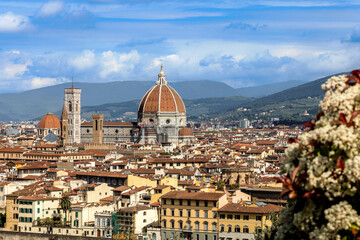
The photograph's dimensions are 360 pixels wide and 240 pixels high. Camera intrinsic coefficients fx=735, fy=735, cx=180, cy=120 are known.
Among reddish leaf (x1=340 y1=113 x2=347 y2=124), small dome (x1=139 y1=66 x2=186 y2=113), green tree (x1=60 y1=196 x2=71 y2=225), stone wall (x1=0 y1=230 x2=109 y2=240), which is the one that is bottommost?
stone wall (x1=0 y1=230 x2=109 y2=240)

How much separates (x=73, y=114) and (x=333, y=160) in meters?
135

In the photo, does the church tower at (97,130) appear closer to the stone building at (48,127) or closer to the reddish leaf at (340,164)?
the stone building at (48,127)

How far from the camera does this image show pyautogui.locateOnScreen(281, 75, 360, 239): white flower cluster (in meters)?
13.3

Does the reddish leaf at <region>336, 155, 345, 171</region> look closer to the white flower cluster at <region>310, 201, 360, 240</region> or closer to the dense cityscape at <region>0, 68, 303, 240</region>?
the white flower cluster at <region>310, 201, 360, 240</region>

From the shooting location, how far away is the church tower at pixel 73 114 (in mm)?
145637

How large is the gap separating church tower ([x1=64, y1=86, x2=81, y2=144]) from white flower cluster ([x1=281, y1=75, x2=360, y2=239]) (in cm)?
13230

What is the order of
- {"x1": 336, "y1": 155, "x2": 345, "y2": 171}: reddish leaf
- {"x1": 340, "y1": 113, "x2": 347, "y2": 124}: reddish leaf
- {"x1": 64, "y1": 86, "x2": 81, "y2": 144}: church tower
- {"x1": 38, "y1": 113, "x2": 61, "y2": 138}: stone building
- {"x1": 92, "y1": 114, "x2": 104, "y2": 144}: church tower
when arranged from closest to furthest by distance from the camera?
{"x1": 336, "y1": 155, "x2": 345, "y2": 171}: reddish leaf
{"x1": 340, "y1": 113, "x2": 347, "y2": 124}: reddish leaf
{"x1": 92, "y1": 114, "x2": 104, "y2": 144}: church tower
{"x1": 64, "y1": 86, "x2": 81, "y2": 144}: church tower
{"x1": 38, "y1": 113, "x2": 61, "y2": 138}: stone building

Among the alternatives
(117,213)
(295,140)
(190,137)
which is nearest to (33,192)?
(117,213)

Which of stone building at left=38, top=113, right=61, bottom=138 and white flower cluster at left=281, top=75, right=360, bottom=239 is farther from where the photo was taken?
stone building at left=38, top=113, right=61, bottom=138

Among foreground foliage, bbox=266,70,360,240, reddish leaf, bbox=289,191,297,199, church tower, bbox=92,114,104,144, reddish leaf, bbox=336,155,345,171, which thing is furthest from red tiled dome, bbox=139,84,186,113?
reddish leaf, bbox=336,155,345,171

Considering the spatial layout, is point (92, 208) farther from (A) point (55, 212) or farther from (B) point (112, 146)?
(B) point (112, 146)

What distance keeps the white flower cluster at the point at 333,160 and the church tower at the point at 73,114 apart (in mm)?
132301

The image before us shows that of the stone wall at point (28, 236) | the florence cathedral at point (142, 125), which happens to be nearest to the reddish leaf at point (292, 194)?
the stone wall at point (28, 236)

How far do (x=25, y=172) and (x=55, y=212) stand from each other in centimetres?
2057
